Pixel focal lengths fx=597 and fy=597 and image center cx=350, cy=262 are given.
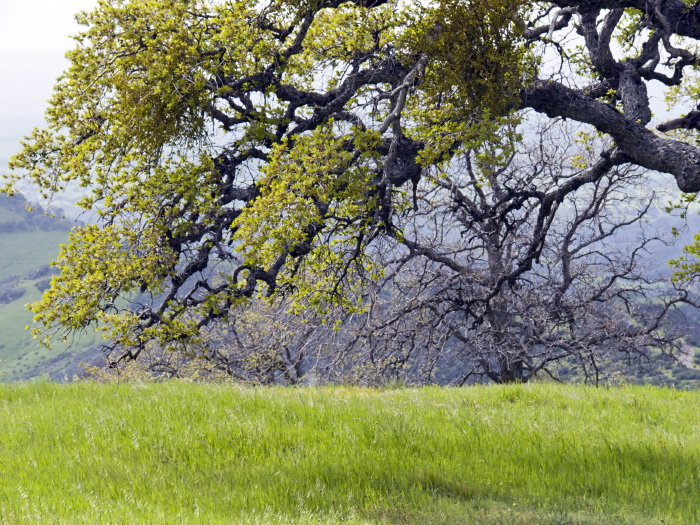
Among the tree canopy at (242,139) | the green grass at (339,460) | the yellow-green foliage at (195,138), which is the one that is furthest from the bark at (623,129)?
the green grass at (339,460)

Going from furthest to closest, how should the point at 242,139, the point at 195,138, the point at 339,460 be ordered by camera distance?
the point at 242,139 → the point at 195,138 → the point at 339,460

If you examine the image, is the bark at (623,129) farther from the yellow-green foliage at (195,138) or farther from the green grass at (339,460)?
the green grass at (339,460)

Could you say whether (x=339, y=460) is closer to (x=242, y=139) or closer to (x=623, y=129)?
(x=242, y=139)

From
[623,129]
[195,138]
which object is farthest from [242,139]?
[623,129]

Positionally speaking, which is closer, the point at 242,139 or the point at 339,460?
the point at 339,460

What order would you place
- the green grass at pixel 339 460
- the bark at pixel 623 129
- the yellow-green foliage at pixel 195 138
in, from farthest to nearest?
the bark at pixel 623 129 → the yellow-green foliage at pixel 195 138 → the green grass at pixel 339 460

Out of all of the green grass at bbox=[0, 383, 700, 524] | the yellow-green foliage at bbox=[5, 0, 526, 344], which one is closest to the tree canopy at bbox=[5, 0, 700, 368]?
the yellow-green foliage at bbox=[5, 0, 526, 344]

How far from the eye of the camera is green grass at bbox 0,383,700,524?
5.10 meters

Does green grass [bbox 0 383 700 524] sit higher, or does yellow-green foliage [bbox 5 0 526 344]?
yellow-green foliage [bbox 5 0 526 344]

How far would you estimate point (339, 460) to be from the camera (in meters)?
6.29

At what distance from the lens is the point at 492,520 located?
16.3 feet

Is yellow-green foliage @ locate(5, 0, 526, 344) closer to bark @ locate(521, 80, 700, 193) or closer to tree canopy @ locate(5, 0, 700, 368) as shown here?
tree canopy @ locate(5, 0, 700, 368)

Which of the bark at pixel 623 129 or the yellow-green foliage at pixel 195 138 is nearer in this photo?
the yellow-green foliage at pixel 195 138

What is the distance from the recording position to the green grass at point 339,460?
5098mm
